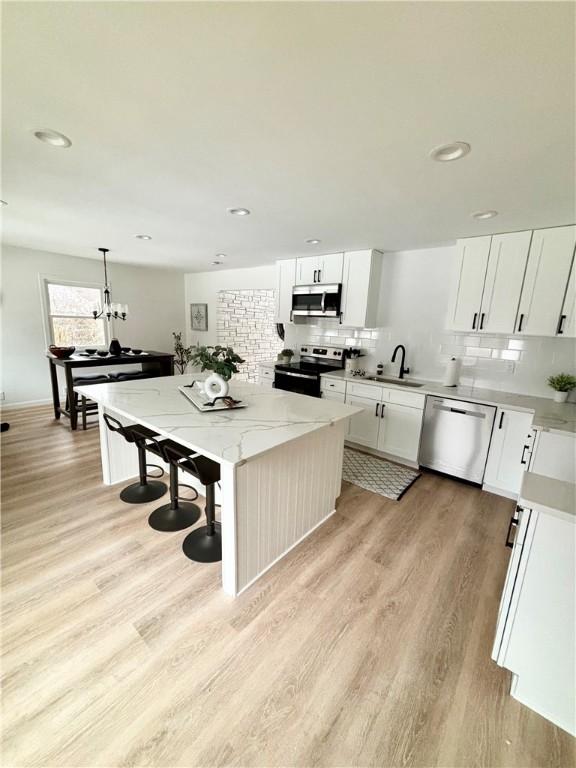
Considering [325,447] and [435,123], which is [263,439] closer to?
[325,447]

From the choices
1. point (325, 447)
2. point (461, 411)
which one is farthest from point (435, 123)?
point (461, 411)

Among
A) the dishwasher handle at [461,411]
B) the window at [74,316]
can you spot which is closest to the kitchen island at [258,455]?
the dishwasher handle at [461,411]

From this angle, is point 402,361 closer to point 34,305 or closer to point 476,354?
point 476,354

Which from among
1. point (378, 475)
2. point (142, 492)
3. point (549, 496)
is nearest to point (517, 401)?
point (378, 475)

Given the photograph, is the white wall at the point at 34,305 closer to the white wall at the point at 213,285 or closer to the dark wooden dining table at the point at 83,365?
the dark wooden dining table at the point at 83,365

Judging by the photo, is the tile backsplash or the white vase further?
the tile backsplash

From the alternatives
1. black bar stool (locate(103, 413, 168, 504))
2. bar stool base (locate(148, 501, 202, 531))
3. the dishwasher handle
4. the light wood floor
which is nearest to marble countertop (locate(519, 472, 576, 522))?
the light wood floor

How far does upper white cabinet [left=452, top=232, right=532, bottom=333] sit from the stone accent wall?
11.7 feet

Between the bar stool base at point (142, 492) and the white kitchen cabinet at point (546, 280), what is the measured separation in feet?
11.5

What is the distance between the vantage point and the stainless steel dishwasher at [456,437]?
2762mm

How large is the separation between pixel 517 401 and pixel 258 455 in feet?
8.45

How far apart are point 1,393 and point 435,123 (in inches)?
239

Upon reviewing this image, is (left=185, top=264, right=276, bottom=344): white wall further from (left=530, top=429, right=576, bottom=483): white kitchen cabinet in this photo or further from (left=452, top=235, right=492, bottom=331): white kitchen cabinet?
(left=530, top=429, right=576, bottom=483): white kitchen cabinet

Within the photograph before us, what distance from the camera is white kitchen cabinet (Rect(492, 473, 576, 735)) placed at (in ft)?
3.63
